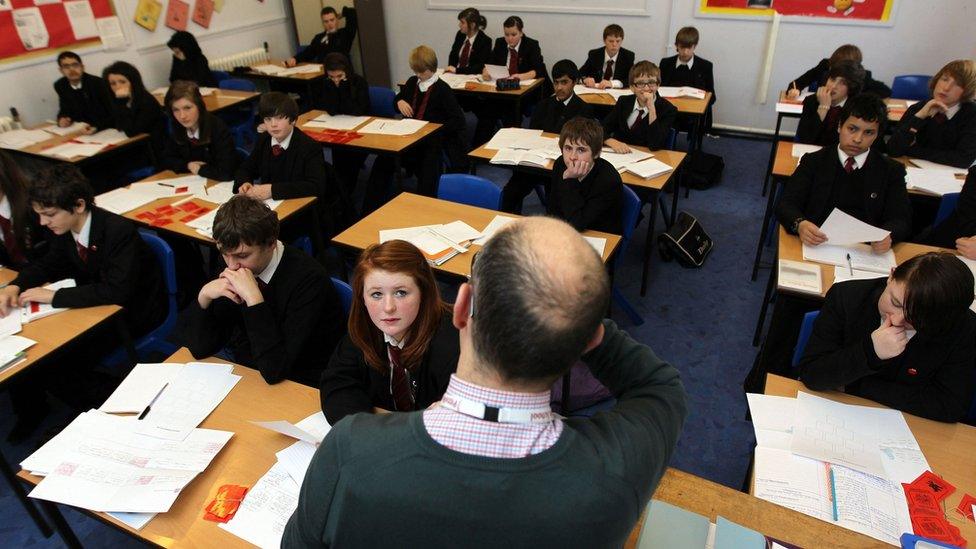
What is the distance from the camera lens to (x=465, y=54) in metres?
6.54

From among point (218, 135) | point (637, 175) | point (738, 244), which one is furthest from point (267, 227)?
point (738, 244)

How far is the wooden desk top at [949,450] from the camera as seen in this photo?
1419mm

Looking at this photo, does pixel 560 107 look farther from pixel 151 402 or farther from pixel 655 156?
pixel 151 402

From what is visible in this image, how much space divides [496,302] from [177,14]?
725cm

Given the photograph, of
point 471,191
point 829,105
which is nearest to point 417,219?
point 471,191

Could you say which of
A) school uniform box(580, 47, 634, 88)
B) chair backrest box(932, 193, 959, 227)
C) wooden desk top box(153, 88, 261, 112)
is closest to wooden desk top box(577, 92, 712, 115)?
school uniform box(580, 47, 634, 88)

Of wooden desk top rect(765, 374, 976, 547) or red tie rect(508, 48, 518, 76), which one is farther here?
red tie rect(508, 48, 518, 76)

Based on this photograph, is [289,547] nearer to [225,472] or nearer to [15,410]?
[225,472]

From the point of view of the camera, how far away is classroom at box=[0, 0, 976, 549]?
793mm

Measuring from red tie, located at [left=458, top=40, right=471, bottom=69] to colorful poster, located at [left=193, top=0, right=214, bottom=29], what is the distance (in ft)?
10.1

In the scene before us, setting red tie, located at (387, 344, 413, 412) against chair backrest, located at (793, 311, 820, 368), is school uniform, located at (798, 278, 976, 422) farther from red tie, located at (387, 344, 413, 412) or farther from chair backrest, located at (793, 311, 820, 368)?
red tie, located at (387, 344, 413, 412)

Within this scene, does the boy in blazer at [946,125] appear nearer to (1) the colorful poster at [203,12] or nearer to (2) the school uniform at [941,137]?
(2) the school uniform at [941,137]

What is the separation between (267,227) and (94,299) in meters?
0.99

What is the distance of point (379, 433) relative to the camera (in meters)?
0.80
